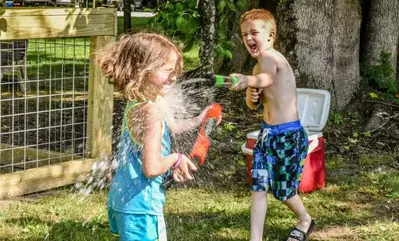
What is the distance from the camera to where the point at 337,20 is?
25.4ft

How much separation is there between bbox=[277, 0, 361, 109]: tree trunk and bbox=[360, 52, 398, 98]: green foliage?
19.6 inches

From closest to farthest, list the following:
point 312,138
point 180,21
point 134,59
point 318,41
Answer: point 134,59, point 312,138, point 180,21, point 318,41

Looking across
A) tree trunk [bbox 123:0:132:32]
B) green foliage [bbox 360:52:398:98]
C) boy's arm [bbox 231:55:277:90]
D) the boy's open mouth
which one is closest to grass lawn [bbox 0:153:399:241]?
boy's arm [bbox 231:55:277:90]

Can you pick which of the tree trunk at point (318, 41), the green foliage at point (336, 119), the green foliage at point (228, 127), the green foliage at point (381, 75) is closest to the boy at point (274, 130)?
the green foliage at point (228, 127)

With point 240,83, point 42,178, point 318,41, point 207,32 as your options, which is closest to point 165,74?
point 240,83

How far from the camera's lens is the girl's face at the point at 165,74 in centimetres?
301

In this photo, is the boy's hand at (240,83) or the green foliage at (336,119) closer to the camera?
the boy's hand at (240,83)

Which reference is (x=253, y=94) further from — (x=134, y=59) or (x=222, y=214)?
(x=134, y=59)

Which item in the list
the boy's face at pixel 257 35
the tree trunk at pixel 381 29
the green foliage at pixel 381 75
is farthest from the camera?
the tree trunk at pixel 381 29

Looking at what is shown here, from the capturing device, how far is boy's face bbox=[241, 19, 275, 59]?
4.27 meters

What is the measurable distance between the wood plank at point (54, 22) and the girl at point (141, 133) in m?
2.17

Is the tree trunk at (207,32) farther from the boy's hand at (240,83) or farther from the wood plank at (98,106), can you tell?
the boy's hand at (240,83)

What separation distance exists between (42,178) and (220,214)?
1.34m

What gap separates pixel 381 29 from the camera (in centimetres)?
838
